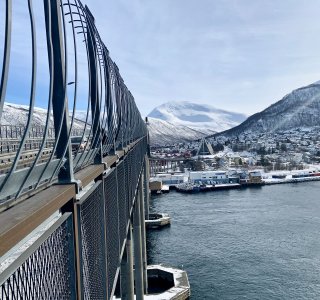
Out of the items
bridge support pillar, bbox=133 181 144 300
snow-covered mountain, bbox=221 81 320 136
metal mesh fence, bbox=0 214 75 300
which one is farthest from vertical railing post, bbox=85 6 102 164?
snow-covered mountain, bbox=221 81 320 136

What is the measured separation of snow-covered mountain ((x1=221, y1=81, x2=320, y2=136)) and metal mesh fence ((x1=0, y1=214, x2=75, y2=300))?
6652 centimetres

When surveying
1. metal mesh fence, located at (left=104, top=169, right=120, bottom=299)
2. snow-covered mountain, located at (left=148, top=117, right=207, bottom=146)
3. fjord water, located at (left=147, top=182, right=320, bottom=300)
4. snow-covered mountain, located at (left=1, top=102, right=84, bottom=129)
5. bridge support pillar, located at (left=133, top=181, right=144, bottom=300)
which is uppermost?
snow-covered mountain, located at (left=148, top=117, right=207, bottom=146)

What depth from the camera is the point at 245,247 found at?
30.3 feet

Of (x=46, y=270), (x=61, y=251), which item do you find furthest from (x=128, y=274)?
(x=46, y=270)

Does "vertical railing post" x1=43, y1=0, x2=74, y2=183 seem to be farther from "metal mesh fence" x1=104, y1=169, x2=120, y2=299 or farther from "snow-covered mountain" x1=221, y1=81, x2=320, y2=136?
"snow-covered mountain" x1=221, y1=81, x2=320, y2=136

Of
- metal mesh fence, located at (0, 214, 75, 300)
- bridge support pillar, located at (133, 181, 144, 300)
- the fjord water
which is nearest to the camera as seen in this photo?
metal mesh fence, located at (0, 214, 75, 300)

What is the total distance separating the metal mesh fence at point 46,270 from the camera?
2.69ft

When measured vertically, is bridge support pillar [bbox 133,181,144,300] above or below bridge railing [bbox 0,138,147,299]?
below

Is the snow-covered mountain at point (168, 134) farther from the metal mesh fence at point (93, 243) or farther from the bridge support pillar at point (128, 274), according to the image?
the metal mesh fence at point (93, 243)

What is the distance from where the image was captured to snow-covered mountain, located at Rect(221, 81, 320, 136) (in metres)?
66.3

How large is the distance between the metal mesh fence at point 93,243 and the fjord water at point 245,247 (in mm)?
5095

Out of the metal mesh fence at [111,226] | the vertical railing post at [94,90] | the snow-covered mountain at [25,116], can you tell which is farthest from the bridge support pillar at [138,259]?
the vertical railing post at [94,90]

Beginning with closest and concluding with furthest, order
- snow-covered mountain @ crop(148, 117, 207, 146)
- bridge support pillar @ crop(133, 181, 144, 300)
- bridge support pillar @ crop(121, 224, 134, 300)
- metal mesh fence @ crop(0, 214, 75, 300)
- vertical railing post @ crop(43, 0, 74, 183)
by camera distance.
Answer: metal mesh fence @ crop(0, 214, 75, 300) < vertical railing post @ crop(43, 0, 74, 183) < bridge support pillar @ crop(121, 224, 134, 300) < bridge support pillar @ crop(133, 181, 144, 300) < snow-covered mountain @ crop(148, 117, 207, 146)

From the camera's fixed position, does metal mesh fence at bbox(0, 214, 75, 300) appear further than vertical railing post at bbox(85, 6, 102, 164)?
No
